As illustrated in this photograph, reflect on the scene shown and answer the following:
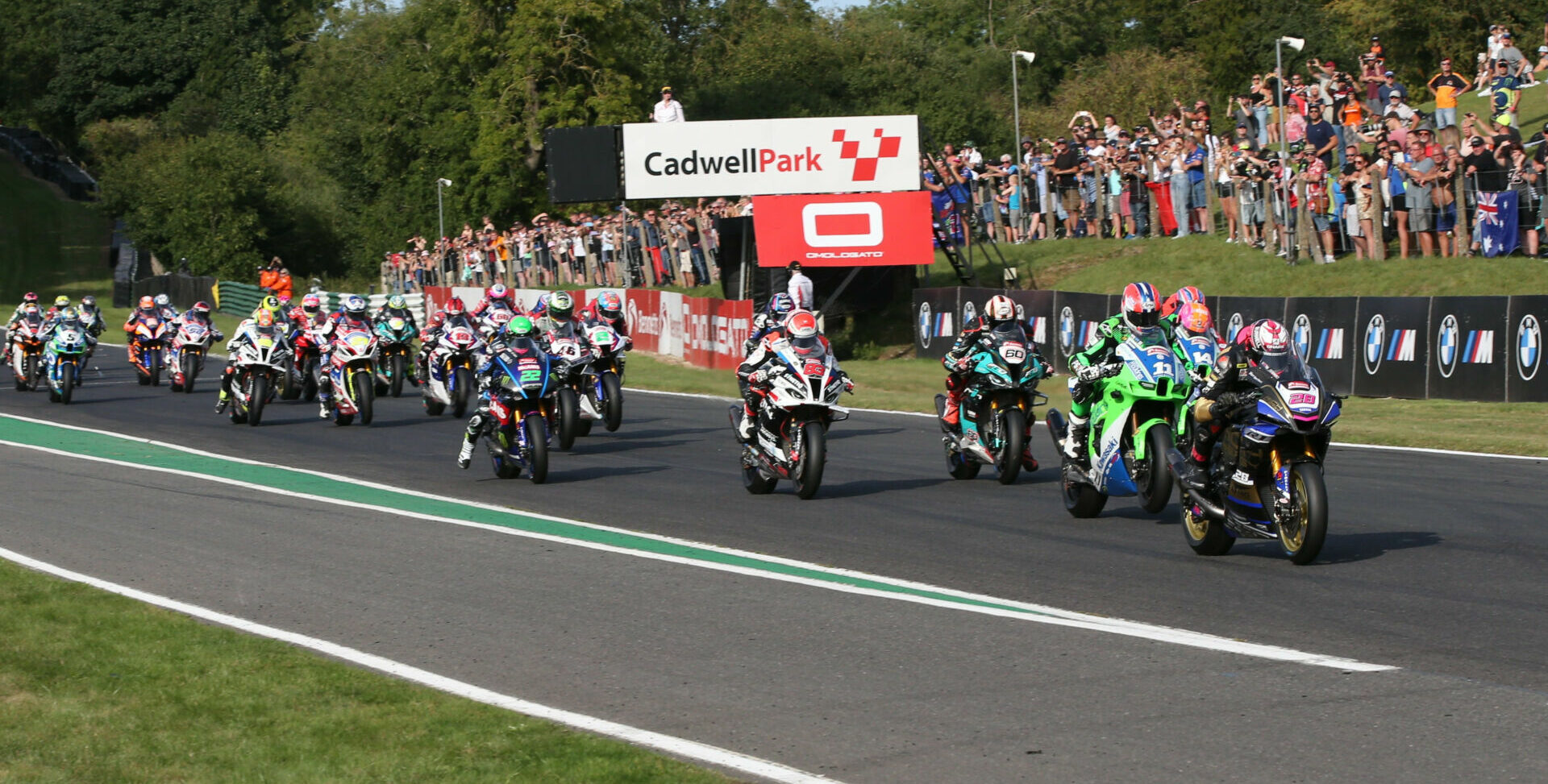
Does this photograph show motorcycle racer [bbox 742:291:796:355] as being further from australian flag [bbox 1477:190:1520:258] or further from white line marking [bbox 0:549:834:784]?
australian flag [bbox 1477:190:1520:258]

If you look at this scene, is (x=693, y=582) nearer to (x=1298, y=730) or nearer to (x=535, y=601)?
(x=535, y=601)

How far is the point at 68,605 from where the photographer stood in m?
9.68

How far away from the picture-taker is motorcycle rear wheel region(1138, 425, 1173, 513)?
448 inches

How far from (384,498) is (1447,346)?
42.0 feet

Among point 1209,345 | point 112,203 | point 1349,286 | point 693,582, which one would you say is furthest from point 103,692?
point 112,203

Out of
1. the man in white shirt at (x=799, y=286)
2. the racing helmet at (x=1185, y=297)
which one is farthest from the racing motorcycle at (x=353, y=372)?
the racing helmet at (x=1185, y=297)

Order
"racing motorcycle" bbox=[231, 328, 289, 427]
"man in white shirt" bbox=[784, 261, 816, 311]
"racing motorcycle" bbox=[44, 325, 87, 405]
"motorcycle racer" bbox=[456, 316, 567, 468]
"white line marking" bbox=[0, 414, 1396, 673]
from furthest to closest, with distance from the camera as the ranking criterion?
"racing motorcycle" bbox=[44, 325, 87, 405] < "man in white shirt" bbox=[784, 261, 816, 311] < "racing motorcycle" bbox=[231, 328, 289, 427] < "motorcycle racer" bbox=[456, 316, 567, 468] < "white line marking" bbox=[0, 414, 1396, 673]

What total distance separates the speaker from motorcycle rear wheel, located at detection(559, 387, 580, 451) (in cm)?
1531

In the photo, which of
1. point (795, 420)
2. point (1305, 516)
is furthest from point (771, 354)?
point (1305, 516)

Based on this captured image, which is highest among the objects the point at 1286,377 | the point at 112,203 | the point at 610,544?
the point at 112,203

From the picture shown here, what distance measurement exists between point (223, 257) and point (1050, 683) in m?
67.2

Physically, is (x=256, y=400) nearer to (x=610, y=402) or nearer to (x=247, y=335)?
(x=247, y=335)

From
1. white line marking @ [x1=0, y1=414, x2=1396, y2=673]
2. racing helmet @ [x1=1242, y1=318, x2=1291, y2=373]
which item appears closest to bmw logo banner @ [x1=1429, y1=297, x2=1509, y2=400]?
racing helmet @ [x1=1242, y1=318, x2=1291, y2=373]

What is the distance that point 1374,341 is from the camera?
2216 cm
